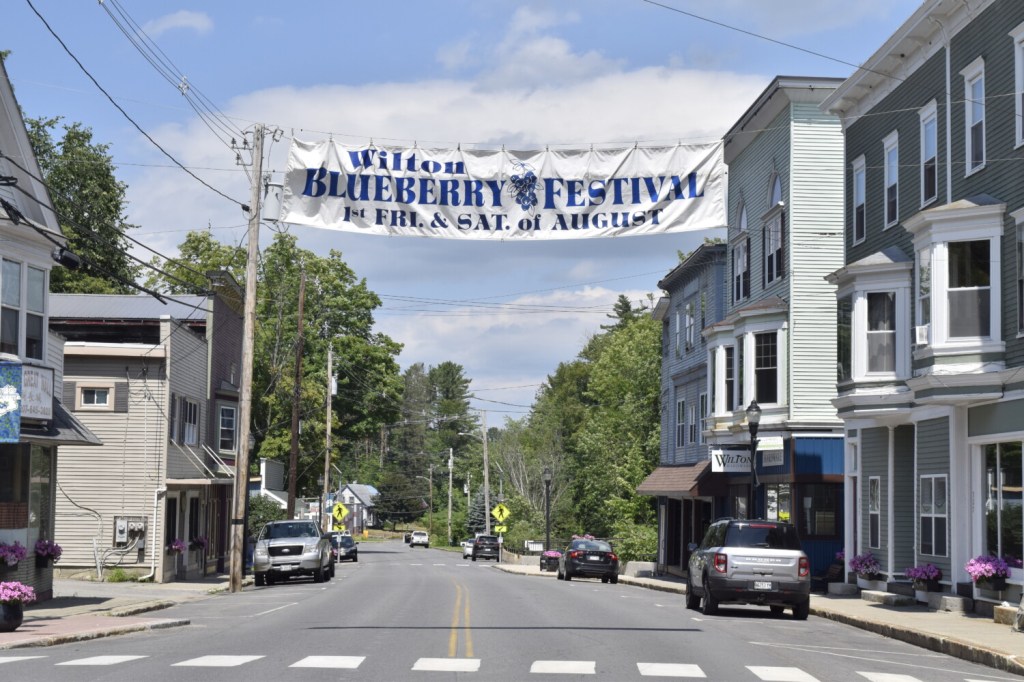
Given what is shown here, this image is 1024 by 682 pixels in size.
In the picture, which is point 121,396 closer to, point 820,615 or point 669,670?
point 820,615

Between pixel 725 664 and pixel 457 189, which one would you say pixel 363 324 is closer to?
pixel 457 189

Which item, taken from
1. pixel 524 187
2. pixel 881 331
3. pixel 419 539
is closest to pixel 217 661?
pixel 524 187

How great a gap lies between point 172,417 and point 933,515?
78.1 ft

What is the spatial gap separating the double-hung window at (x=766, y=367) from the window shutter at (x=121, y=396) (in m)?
19.1

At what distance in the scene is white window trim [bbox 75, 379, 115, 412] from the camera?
4031 centimetres

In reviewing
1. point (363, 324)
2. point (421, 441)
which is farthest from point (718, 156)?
point (421, 441)

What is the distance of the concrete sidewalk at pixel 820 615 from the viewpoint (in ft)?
59.6

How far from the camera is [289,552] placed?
136ft

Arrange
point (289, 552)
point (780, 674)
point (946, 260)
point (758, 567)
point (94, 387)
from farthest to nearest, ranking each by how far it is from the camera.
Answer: point (289, 552) → point (94, 387) → point (946, 260) → point (758, 567) → point (780, 674)

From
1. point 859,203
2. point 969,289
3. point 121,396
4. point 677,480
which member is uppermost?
point 859,203

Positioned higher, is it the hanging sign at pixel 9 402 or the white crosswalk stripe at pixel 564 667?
the hanging sign at pixel 9 402

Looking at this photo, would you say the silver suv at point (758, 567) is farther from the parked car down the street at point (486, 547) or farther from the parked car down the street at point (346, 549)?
the parked car down the street at point (486, 547)

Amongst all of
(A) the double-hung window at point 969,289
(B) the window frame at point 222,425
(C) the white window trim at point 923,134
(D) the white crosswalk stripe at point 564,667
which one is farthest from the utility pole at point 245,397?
(D) the white crosswalk stripe at point 564,667

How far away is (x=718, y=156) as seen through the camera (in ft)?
66.9
